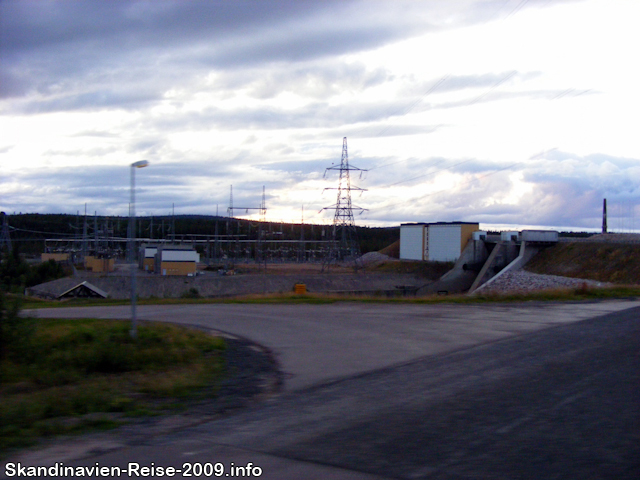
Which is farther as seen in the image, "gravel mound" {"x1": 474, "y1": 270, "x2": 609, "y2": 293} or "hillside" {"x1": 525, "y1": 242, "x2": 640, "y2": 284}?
"gravel mound" {"x1": 474, "y1": 270, "x2": 609, "y2": 293}

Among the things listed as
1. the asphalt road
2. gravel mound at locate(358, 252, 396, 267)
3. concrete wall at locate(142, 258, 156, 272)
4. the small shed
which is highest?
the asphalt road

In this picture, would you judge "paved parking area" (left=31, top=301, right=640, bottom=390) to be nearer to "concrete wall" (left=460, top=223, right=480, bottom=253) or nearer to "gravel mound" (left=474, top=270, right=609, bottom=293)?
"gravel mound" (left=474, top=270, right=609, bottom=293)

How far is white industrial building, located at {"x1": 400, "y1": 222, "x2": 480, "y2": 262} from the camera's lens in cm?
7212

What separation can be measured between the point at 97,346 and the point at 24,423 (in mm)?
4122

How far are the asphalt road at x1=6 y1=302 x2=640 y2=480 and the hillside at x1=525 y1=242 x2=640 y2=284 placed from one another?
40.8 meters

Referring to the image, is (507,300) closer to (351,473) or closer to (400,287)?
(351,473)

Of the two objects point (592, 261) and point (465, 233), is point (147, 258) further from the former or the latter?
point (592, 261)

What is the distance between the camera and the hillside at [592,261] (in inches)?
1943

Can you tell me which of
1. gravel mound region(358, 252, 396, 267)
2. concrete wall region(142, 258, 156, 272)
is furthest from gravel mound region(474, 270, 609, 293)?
concrete wall region(142, 258, 156, 272)

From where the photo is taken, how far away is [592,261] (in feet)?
181

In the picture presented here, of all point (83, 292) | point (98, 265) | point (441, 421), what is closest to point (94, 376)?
point (441, 421)

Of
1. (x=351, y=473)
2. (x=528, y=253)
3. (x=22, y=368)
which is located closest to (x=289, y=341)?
(x=22, y=368)

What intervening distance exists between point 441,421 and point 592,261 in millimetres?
54505

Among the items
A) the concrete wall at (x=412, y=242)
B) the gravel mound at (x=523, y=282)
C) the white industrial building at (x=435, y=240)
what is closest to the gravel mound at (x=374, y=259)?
the concrete wall at (x=412, y=242)
